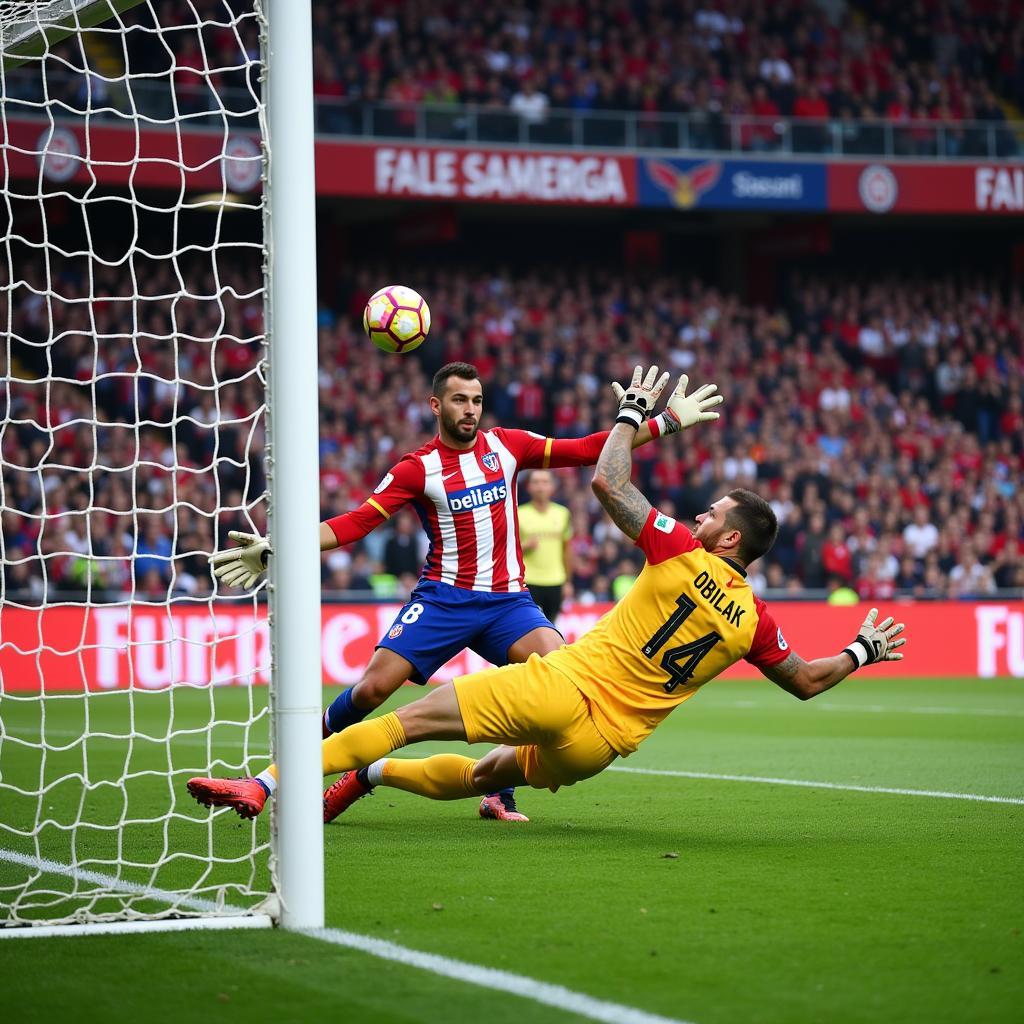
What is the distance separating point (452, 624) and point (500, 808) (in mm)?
954

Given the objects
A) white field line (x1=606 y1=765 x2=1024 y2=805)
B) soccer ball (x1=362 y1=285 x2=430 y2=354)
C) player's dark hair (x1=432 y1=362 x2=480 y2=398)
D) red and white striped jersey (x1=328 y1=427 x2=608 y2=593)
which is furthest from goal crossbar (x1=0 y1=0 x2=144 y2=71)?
white field line (x1=606 y1=765 x2=1024 y2=805)

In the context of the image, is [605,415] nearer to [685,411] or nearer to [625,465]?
[685,411]

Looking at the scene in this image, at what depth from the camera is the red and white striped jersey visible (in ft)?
24.2

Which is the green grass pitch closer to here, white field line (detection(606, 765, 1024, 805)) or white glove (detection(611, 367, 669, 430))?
white field line (detection(606, 765, 1024, 805))

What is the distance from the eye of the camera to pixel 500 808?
7516 millimetres

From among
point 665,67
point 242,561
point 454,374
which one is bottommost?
point 242,561

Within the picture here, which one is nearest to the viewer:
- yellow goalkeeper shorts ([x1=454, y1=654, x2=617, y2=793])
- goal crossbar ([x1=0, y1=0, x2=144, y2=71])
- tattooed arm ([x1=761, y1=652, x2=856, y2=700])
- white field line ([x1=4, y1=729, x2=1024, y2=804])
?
yellow goalkeeper shorts ([x1=454, y1=654, x2=617, y2=793])

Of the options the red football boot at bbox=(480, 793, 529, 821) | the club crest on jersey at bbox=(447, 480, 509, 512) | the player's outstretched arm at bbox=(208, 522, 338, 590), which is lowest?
the red football boot at bbox=(480, 793, 529, 821)

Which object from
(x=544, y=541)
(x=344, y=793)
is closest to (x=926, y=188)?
(x=544, y=541)

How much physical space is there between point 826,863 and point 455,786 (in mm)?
1702

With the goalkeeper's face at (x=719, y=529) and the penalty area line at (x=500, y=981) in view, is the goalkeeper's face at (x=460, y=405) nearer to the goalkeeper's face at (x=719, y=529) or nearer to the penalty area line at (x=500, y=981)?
the goalkeeper's face at (x=719, y=529)

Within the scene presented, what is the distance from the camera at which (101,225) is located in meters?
25.2

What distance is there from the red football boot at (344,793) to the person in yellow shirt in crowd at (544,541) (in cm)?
652

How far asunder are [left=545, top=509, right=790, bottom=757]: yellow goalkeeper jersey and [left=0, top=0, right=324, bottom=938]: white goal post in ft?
4.65
